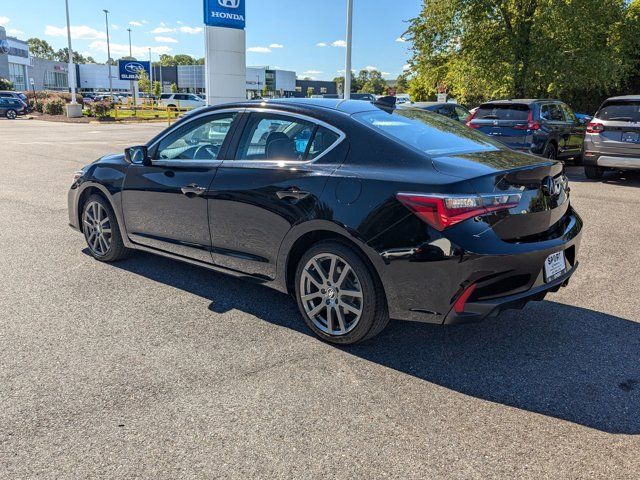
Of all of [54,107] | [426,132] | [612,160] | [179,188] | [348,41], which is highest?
[348,41]

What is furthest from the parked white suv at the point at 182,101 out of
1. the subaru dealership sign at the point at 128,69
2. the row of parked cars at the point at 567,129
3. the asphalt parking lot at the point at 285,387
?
the asphalt parking lot at the point at 285,387

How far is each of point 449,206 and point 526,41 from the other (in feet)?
59.6

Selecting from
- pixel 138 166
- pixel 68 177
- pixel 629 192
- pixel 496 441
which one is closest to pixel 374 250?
pixel 496 441

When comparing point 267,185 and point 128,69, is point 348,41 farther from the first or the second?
point 128,69

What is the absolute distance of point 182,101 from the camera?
5166cm

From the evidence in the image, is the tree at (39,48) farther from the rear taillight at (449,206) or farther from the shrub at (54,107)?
the rear taillight at (449,206)

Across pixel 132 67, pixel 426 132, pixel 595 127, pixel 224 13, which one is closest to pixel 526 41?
pixel 595 127

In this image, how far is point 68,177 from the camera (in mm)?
11320

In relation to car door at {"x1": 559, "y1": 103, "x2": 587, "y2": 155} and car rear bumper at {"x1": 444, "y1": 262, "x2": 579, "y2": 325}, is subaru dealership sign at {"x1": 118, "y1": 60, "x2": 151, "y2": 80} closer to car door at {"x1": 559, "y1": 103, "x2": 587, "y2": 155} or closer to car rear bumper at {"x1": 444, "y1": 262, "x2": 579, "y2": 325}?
car door at {"x1": 559, "y1": 103, "x2": 587, "y2": 155}

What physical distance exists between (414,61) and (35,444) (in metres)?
21.1

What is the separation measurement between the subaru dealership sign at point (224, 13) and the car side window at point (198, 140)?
1479 centimetres

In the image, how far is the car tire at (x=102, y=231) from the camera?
5.30 metres

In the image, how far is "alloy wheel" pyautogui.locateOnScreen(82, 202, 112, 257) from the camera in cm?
538

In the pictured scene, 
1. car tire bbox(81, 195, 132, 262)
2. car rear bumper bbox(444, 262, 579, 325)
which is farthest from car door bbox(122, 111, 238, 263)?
car rear bumper bbox(444, 262, 579, 325)
